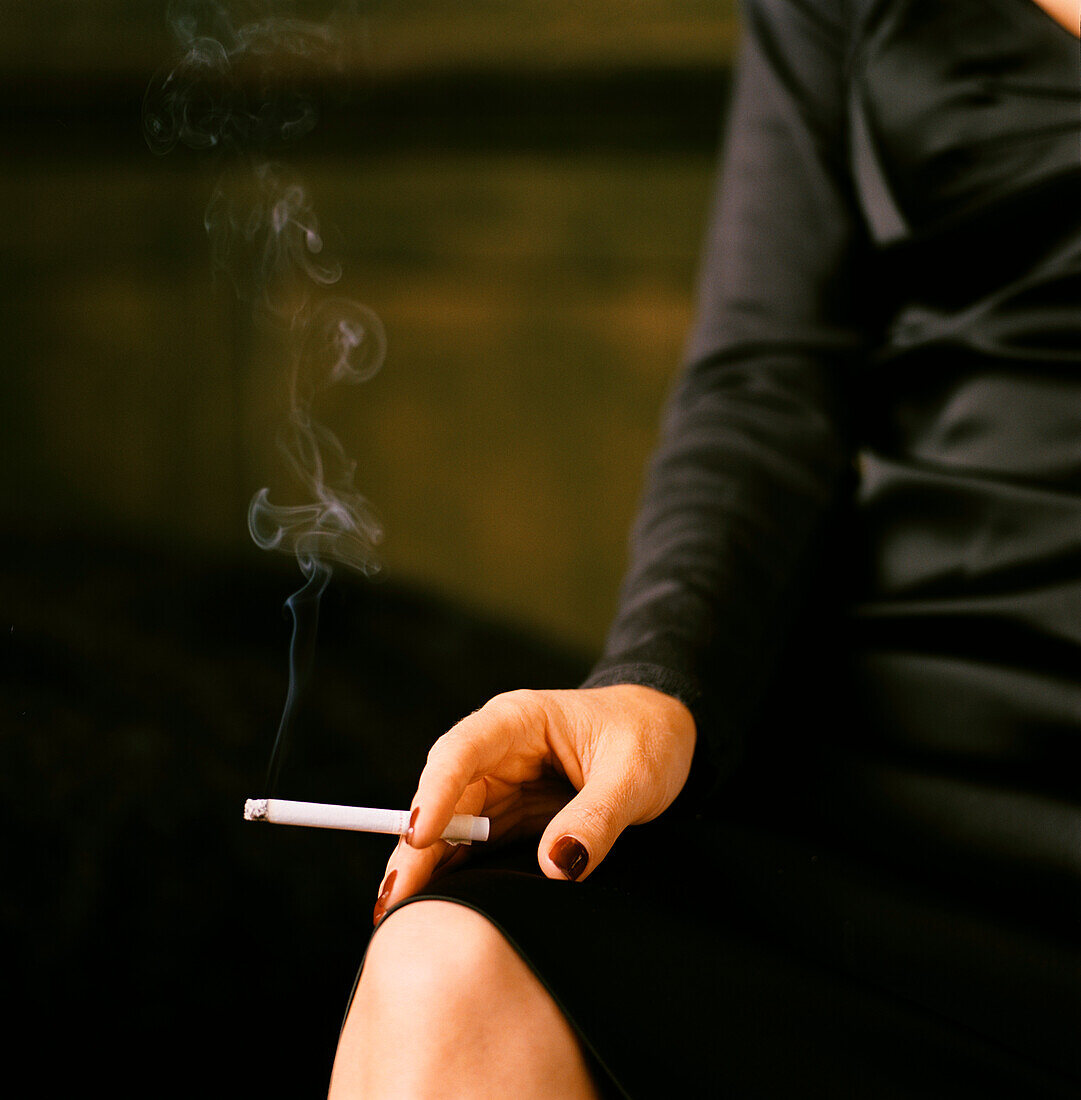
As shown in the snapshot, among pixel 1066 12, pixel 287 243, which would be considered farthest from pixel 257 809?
pixel 287 243

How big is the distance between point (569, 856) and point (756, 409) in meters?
0.41

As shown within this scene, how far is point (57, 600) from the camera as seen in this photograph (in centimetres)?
110

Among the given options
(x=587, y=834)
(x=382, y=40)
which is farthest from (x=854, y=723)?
(x=382, y=40)

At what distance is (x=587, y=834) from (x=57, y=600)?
0.91 metres

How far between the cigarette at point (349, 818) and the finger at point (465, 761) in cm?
1

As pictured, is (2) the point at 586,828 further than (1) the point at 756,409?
No

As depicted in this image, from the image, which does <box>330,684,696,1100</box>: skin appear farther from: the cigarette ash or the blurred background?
the blurred background

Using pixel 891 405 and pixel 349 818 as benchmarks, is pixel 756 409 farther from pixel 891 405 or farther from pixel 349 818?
pixel 349 818

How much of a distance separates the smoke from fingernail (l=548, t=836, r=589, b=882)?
27.0 inches

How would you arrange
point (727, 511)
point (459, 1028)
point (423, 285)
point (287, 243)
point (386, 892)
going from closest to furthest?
point (459, 1028) < point (386, 892) < point (727, 511) < point (423, 285) < point (287, 243)

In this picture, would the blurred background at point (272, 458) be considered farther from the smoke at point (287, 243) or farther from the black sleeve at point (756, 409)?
the black sleeve at point (756, 409)

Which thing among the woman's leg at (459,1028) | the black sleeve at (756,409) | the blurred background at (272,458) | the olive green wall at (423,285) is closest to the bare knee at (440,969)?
the woman's leg at (459,1028)

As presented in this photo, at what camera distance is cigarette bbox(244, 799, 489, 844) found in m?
0.44

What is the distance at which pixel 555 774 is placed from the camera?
508 mm
